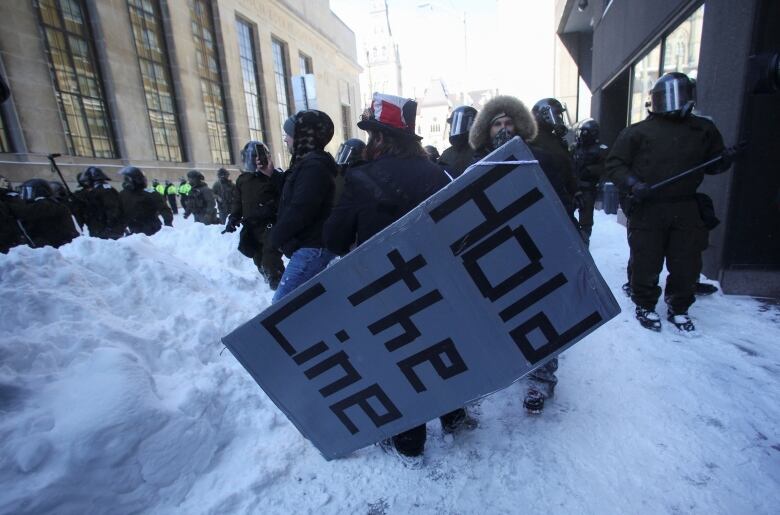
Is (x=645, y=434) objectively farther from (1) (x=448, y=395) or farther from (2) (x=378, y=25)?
(2) (x=378, y=25)

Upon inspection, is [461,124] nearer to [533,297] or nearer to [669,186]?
[669,186]

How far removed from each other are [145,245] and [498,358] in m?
4.24

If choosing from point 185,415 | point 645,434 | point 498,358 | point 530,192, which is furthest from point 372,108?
point 645,434

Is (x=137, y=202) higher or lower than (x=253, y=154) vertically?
lower

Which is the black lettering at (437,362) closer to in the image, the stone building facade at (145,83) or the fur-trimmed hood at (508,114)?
the fur-trimmed hood at (508,114)

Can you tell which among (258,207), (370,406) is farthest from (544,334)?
(258,207)

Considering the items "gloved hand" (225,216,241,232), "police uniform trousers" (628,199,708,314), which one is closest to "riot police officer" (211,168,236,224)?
"gloved hand" (225,216,241,232)

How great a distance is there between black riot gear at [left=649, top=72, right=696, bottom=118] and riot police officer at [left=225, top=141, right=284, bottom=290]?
12.6 ft

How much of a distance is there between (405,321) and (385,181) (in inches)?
27.3

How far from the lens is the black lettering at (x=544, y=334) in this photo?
147 cm

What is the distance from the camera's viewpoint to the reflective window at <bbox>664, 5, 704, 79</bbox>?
4786mm

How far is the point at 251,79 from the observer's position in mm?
23062

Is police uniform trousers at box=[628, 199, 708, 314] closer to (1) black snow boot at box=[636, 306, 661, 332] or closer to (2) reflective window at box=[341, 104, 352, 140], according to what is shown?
(1) black snow boot at box=[636, 306, 661, 332]

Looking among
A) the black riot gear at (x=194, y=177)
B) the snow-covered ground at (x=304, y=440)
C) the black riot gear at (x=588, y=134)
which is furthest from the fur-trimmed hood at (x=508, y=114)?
the black riot gear at (x=194, y=177)
